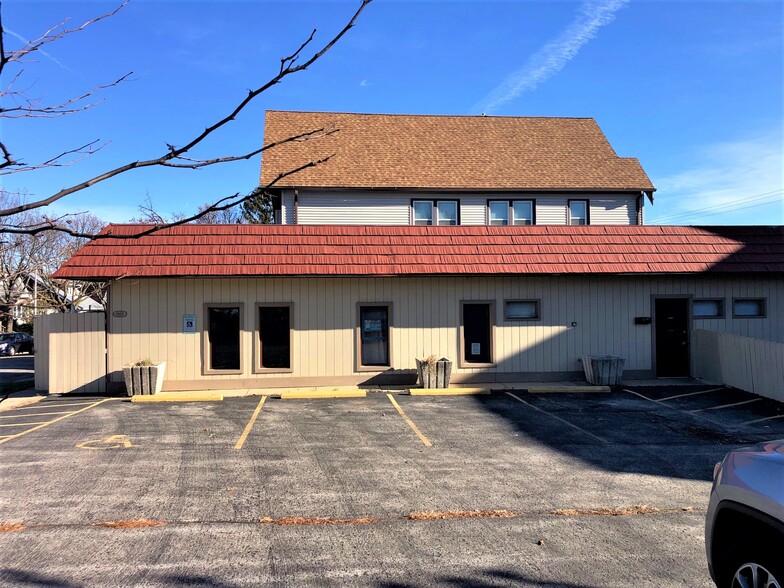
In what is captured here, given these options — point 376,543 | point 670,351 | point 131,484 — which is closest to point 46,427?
point 131,484

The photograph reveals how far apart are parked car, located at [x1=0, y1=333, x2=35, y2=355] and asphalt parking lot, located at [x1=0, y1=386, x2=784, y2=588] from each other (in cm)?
2933

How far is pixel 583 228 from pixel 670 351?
451 cm

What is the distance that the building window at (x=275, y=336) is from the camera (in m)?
15.6

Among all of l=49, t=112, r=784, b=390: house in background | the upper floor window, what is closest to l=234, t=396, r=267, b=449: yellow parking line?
l=49, t=112, r=784, b=390: house in background

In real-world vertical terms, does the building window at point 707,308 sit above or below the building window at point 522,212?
below

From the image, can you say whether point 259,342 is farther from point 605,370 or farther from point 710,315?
point 710,315

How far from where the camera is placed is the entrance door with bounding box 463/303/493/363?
16250mm

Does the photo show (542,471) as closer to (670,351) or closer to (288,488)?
(288,488)

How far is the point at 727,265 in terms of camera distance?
53.7 ft

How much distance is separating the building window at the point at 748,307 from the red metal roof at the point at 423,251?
1091 mm

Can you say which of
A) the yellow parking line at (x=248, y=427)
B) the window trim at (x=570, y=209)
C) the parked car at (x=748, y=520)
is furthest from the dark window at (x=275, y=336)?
the window trim at (x=570, y=209)

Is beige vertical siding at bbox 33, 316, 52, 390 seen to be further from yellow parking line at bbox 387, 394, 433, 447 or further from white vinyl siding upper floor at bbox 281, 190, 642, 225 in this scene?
yellow parking line at bbox 387, 394, 433, 447

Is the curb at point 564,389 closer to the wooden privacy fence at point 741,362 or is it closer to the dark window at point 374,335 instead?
the wooden privacy fence at point 741,362

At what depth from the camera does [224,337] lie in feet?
50.8
